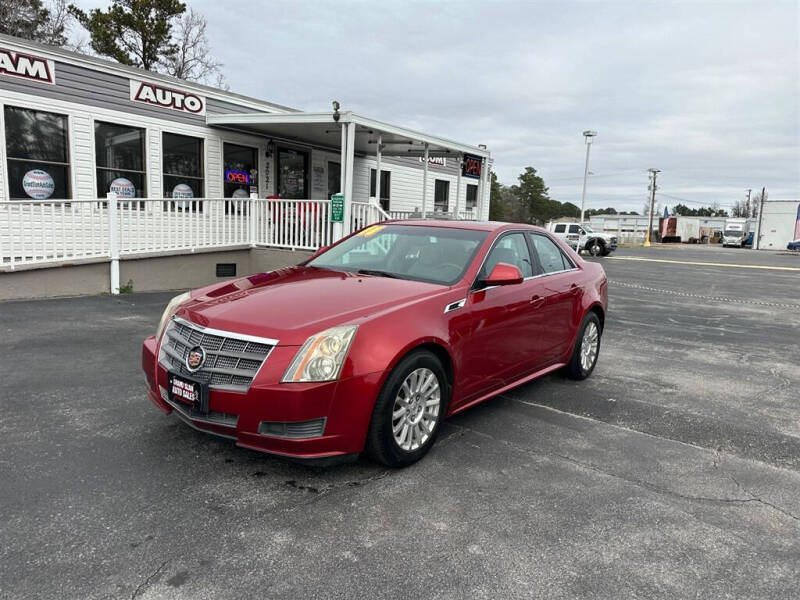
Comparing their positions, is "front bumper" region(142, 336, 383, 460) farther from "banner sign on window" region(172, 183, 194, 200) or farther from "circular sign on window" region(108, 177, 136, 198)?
"banner sign on window" region(172, 183, 194, 200)

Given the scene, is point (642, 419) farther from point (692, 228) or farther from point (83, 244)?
point (692, 228)

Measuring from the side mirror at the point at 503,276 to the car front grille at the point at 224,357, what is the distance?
1.66m

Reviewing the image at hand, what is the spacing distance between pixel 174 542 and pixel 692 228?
76.3 metres

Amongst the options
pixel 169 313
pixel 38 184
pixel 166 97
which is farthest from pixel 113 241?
pixel 169 313

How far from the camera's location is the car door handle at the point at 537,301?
461 cm

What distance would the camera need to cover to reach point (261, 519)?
114 inches

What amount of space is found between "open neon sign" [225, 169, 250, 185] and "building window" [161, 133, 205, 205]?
2.22 ft

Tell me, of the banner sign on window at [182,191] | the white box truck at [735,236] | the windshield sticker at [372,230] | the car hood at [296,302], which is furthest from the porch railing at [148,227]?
the white box truck at [735,236]

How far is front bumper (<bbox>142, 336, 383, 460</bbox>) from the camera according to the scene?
3023 mm

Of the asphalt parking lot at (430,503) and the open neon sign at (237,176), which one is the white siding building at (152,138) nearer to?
the open neon sign at (237,176)

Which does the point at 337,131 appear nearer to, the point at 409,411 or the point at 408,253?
the point at 408,253

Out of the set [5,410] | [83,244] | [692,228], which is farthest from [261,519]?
[692,228]

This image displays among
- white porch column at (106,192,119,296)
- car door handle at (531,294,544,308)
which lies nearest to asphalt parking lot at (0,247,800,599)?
car door handle at (531,294,544,308)

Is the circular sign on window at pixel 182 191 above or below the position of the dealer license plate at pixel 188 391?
above
